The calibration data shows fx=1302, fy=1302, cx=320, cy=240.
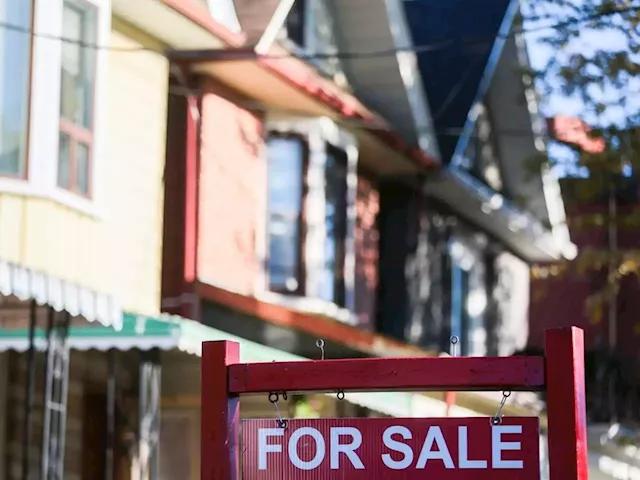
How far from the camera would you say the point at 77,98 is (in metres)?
11.5

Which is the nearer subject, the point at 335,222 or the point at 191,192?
the point at 191,192

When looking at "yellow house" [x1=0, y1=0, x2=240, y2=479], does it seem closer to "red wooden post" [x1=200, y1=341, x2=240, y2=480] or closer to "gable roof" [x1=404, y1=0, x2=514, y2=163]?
"red wooden post" [x1=200, y1=341, x2=240, y2=480]

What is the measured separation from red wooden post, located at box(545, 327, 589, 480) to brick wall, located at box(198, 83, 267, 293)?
8.69 metres

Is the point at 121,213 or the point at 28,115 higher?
the point at 28,115

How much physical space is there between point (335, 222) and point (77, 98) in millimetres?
5678

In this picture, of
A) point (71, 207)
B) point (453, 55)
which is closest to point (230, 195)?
point (71, 207)

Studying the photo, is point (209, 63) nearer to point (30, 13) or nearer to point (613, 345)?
point (30, 13)

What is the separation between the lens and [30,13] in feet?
35.3

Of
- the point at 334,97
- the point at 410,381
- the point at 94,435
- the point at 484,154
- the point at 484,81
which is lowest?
the point at 410,381

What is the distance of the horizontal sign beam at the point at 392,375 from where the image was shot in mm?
4875

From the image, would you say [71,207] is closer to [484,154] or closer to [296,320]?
[296,320]

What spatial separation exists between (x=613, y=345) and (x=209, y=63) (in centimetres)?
1855

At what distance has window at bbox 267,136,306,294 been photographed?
50.2ft

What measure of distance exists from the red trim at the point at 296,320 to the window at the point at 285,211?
2.16ft
